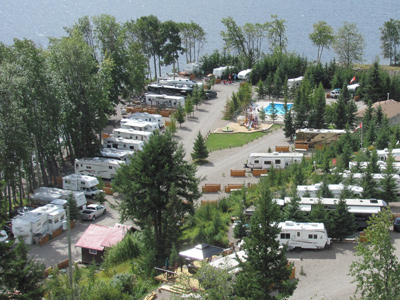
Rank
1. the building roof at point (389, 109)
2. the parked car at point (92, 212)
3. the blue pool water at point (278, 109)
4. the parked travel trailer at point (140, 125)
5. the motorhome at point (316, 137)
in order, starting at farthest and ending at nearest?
the blue pool water at point (278, 109) < the parked travel trailer at point (140, 125) < the building roof at point (389, 109) < the motorhome at point (316, 137) < the parked car at point (92, 212)

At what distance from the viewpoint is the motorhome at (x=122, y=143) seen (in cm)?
3922

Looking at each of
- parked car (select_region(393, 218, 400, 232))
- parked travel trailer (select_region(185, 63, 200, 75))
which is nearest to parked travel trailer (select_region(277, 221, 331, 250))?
parked car (select_region(393, 218, 400, 232))

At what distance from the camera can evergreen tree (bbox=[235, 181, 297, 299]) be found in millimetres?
15984

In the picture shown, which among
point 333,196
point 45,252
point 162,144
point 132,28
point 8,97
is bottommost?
point 45,252

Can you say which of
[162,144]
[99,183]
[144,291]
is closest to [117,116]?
[99,183]

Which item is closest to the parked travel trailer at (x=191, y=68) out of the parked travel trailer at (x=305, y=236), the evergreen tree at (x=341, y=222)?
the evergreen tree at (x=341, y=222)

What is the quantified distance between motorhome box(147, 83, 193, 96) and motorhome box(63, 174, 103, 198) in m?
22.2

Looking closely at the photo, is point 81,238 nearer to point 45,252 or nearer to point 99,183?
point 45,252

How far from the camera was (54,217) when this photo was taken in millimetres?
28156

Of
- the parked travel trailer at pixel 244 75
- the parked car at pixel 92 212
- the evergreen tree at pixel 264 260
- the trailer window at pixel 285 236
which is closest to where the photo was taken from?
the evergreen tree at pixel 264 260

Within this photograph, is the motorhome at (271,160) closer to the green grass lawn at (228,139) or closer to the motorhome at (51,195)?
the green grass lawn at (228,139)

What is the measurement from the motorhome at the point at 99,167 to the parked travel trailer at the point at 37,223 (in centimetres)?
678

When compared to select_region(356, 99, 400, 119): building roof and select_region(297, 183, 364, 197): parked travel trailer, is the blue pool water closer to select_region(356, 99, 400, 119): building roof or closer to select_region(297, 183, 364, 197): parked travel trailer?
select_region(356, 99, 400, 119): building roof

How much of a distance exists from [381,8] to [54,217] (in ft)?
471
